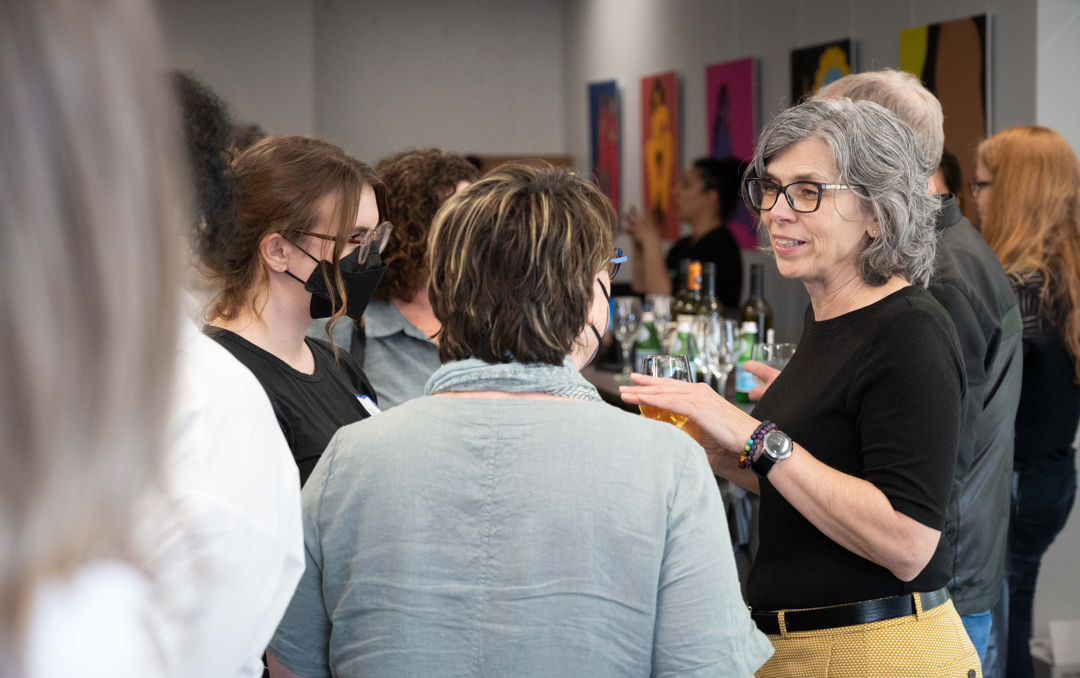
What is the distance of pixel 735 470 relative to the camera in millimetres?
1751

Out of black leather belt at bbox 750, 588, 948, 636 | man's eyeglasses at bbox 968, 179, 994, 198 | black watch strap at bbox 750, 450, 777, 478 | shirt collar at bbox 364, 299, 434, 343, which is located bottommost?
black leather belt at bbox 750, 588, 948, 636

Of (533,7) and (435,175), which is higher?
(533,7)

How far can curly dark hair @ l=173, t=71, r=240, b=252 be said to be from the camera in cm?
103

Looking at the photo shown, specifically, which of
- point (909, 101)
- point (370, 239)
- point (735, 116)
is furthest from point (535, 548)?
point (735, 116)

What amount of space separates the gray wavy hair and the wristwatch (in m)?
0.34

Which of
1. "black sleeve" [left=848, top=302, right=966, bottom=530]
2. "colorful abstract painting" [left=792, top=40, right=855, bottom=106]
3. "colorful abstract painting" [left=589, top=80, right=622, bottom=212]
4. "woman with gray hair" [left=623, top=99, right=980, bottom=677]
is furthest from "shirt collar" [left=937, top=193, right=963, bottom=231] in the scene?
"colorful abstract painting" [left=589, top=80, right=622, bottom=212]

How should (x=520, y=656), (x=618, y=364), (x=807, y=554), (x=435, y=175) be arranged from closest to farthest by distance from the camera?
(x=520, y=656) < (x=807, y=554) < (x=435, y=175) < (x=618, y=364)

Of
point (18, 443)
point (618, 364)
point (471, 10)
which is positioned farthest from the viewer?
point (471, 10)

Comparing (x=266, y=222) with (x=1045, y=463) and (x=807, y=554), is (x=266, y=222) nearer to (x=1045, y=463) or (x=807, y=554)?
(x=807, y=554)

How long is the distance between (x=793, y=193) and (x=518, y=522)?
0.87 m

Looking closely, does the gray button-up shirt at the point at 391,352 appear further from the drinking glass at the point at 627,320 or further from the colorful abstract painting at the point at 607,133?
the colorful abstract painting at the point at 607,133

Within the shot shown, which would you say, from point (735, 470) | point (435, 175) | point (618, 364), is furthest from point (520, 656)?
point (618, 364)

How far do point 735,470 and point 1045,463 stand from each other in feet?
5.98

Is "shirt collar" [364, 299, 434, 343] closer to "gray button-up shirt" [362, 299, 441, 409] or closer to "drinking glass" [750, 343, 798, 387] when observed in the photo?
"gray button-up shirt" [362, 299, 441, 409]
